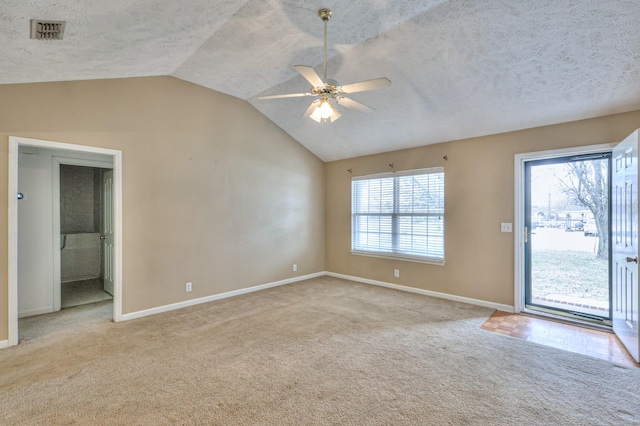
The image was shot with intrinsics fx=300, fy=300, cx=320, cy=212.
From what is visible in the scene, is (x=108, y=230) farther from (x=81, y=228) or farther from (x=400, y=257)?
(x=400, y=257)

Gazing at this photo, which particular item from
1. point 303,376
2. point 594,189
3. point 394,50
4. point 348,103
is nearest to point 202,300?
point 303,376

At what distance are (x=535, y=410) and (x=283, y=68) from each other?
4042 mm

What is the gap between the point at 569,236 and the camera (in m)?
3.81

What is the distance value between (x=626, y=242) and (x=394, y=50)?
9.75ft

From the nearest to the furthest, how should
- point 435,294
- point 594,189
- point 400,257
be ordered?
point 594,189
point 435,294
point 400,257

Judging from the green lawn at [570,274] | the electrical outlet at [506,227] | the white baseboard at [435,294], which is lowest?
the white baseboard at [435,294]

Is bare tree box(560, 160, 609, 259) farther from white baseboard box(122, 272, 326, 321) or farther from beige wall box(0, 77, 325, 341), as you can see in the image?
white baseboard box(122, 272, 326, 321)

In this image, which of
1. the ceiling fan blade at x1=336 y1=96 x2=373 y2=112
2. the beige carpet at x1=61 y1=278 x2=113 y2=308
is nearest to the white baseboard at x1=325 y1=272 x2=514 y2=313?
the ceiling fan blade at x1=336 y1=96 x2=373 y2=112

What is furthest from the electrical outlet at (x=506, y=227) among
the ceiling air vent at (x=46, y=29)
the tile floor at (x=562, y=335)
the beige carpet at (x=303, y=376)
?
the ceiling air vent at (x=46, y=29)

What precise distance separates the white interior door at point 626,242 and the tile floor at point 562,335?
0.35ft

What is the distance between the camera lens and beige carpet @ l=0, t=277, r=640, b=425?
2002 millimetres

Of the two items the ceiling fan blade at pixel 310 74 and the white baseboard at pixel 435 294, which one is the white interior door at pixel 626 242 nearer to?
the white baseboard at pixel 435 294

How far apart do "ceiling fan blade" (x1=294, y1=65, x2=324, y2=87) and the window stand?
2.98 metres

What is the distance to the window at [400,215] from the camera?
4824 millimetres
